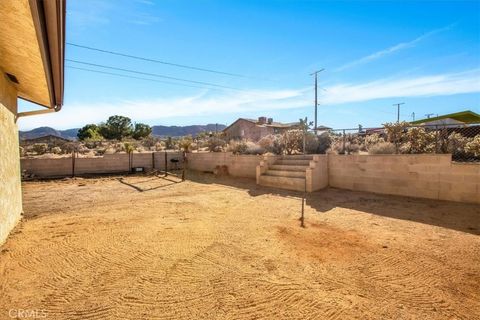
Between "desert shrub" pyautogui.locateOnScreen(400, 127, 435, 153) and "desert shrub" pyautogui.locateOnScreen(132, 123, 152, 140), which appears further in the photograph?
"desert shrub" pyautogui.locateOnScreen(132, 123, 152, 140)

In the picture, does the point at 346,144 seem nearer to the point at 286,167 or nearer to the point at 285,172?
the point at 286,167

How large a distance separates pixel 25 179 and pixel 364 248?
1564 centimetres

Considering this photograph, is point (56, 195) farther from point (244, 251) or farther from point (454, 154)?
point (454, 154)

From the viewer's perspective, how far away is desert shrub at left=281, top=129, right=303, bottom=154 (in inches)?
553

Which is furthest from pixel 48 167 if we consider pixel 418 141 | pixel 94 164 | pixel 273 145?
pixel 418 141

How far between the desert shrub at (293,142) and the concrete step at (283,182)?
3.68 metres

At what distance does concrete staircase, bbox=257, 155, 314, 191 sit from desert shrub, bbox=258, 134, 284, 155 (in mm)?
2553

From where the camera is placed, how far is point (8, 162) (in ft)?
16.2

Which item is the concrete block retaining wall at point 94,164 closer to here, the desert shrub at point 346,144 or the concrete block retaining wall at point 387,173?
the concrete block retaining wall at point 387,173

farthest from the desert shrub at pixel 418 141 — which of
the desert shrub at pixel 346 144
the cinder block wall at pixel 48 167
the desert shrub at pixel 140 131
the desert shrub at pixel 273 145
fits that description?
the desert shrub at pixel 140 131

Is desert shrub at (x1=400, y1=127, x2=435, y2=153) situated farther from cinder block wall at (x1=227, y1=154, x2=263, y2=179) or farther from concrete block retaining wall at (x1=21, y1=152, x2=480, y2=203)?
cinder block wall at (x1=227, y1=154, x2=263, y2=179)

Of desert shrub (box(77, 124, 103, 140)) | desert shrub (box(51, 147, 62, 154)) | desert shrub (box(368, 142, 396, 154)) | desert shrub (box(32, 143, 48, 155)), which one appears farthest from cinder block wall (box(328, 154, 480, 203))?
desert shrub (box(77, 124, 103, 140))
